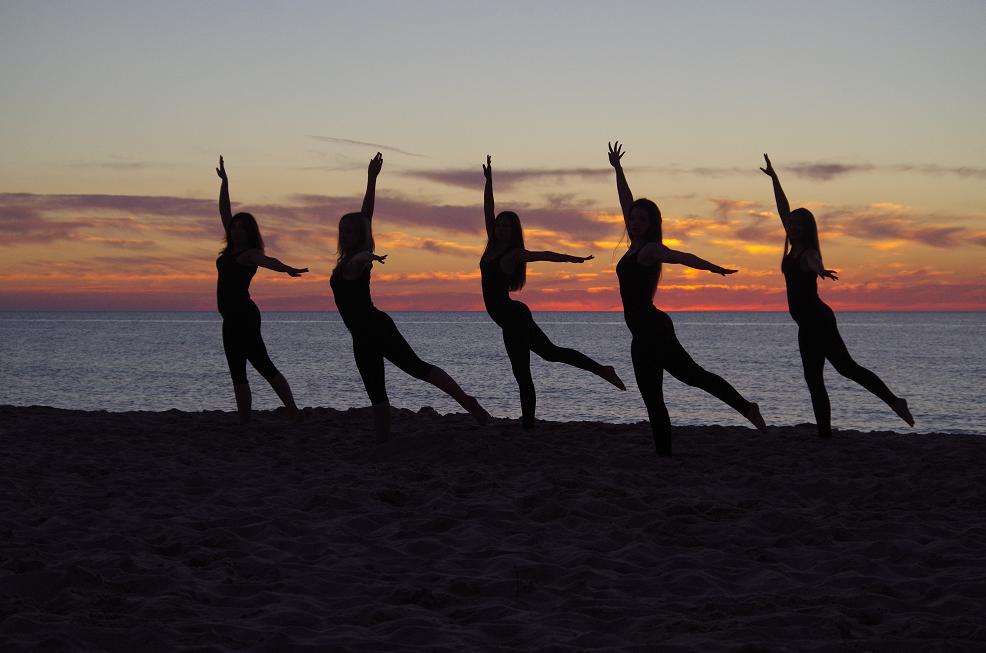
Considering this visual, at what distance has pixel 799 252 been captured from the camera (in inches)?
364

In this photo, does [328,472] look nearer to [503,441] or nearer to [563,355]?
[503,441]

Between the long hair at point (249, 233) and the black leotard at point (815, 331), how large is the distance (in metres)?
5.81

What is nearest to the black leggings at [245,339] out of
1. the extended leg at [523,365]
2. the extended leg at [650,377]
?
the extended leg at [523,365]

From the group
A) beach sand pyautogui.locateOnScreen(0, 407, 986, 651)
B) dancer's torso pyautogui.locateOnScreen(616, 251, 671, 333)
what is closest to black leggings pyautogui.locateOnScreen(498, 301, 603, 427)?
beach sand pyautogui.locateOnScreen(0, 407, 986, 651)

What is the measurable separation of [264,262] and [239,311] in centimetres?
88

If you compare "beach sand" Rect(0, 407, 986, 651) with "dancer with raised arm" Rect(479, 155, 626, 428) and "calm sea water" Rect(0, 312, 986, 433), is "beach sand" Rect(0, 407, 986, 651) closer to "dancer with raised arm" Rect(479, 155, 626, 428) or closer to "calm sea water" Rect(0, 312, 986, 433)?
"dancer with raised arm" Rect(479, 155, 626, 428)

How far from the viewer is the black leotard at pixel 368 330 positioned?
8.62 m

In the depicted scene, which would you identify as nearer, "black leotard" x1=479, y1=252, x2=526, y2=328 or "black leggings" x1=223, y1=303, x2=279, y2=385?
"black leotard" x1=479, y1=252, x2=526, y2=328

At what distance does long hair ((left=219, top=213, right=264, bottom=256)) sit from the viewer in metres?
9.89

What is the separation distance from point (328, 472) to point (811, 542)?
407cm

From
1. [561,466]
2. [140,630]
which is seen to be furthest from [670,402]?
[140,630]

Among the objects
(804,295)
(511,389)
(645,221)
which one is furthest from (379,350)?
(511,389)

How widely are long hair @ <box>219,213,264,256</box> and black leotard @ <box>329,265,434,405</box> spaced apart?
167cm

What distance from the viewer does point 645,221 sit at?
7758 mm
